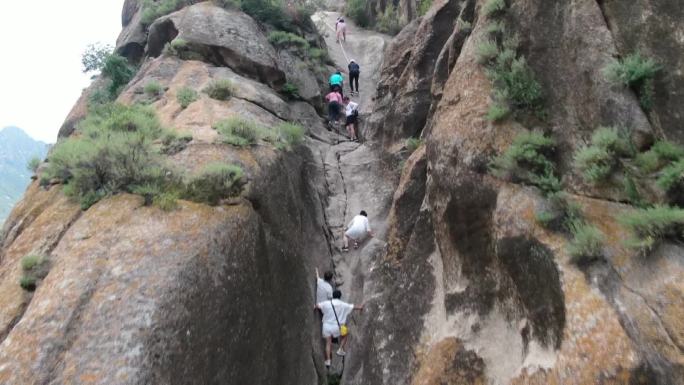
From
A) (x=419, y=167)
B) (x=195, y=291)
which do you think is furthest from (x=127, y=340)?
(x=419, y=167)

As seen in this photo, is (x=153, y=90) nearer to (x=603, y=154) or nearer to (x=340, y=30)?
(x=603, y=154)

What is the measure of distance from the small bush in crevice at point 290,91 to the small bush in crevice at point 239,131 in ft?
25.8

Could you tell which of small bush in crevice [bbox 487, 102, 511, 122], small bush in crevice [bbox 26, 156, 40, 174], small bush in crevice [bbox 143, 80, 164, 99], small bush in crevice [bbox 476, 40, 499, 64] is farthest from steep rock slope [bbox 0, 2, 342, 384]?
small bush in crevice [bbox 476, 40, 499, 64]

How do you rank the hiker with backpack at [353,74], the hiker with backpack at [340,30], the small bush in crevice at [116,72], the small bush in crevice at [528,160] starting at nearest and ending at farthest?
the small bush in crevice at [528,160]
the small bush in crevice at [116,72]
the hiker with backpack at [353,74]
the hiker with backpack at [340,30]

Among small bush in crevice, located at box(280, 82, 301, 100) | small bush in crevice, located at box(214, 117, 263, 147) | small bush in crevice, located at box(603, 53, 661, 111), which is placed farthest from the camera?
small bush in crevice, located at box(280, 82, 301, 100)

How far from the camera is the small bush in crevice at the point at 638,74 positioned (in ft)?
26.9

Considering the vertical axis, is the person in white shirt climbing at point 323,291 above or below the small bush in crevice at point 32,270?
below

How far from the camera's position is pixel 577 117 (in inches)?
361

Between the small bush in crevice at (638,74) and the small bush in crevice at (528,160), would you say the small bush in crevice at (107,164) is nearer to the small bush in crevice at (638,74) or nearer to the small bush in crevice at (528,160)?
the small bush in crevice at (528,160)

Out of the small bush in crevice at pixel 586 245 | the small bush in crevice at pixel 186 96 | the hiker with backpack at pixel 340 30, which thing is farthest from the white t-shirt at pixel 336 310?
the hiker with backpack at pixel 340 30

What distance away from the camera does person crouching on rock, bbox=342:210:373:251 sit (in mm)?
14031

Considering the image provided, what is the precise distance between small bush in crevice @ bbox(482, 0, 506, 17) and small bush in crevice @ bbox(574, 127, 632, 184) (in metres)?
4.43

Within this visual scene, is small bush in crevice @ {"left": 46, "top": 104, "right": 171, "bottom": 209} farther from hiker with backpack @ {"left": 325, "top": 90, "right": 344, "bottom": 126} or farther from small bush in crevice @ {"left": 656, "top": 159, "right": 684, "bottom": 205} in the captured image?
hiker with backpack @ {"left": 325, "top": 90, "right": 344, "bottom": 126}

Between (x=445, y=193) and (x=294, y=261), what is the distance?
13.8 ft
